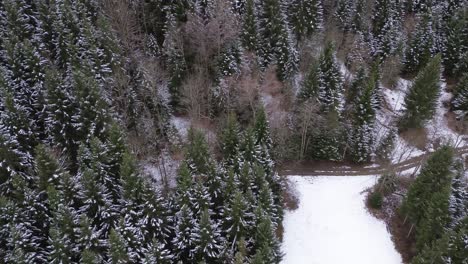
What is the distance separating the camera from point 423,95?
49.4 metres

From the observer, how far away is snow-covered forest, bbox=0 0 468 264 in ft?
107

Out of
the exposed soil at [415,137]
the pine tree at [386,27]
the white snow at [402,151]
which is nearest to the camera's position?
the white snow at [402,151]

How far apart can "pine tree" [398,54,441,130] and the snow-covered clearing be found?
10.4m

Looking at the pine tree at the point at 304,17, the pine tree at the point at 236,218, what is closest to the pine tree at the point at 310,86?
the pine tree at the point at 304,17

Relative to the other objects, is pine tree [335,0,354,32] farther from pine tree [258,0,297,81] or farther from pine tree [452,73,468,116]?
pine tree [452,73,468,116]

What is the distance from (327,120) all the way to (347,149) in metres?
5.62

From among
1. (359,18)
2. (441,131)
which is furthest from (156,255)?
(359,18)

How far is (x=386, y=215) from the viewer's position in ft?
147

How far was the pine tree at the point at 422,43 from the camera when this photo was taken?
57.4m

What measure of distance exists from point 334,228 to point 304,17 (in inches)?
1059

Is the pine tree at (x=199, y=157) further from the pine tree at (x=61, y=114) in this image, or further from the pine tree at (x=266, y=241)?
the pine tree at (x=61, y=114)

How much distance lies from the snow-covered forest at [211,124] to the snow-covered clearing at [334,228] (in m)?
1.17

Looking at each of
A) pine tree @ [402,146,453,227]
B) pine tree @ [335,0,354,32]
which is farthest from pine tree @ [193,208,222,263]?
pine tree @ [335,0,354,32]

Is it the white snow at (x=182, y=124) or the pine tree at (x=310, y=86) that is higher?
the pine tree at (x=310, y=86)
